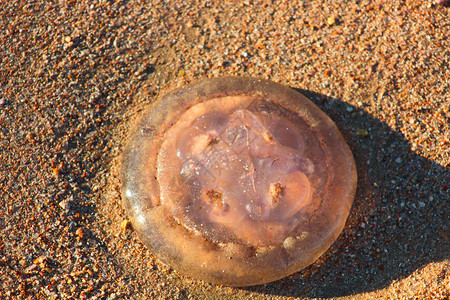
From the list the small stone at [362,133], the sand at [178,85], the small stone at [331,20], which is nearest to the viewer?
the sand at [178,85]

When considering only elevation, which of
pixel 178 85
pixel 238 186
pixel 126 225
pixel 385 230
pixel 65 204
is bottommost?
pixel 385 230

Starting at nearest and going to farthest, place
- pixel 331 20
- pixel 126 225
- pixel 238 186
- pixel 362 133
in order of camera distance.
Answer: pixel 238 186 < pixel 126 225 < pixel 362 133 < pixel 331 20

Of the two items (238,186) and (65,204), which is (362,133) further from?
(65,204)

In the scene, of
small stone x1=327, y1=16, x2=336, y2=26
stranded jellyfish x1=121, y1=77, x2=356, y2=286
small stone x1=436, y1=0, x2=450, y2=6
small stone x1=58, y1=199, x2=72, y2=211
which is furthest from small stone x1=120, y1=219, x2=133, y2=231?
small stone x1=436, y1=0, x2=450, y2=6

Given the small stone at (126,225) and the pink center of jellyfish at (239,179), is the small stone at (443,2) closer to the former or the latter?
the pink center of jellyfish at (239,179)

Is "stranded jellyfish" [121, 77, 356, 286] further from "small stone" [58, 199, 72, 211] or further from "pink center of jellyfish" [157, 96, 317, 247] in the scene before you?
"small stone" [58, 199, 72, 211]

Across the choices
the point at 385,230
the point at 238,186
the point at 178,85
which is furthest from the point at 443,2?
the point at 238,186

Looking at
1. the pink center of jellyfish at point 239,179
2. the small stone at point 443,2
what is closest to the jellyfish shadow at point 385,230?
the pink center of jellyfish at point 239,179
